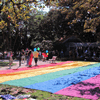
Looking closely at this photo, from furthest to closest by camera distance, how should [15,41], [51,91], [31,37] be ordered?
[31,37]
[15,41]
[51,91]

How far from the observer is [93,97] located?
19.7 ft

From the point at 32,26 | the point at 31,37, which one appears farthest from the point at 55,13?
the point at 31,37

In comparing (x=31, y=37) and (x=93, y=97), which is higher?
(x=31, y=37)

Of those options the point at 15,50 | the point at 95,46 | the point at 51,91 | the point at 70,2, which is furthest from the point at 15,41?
the point at 51,91

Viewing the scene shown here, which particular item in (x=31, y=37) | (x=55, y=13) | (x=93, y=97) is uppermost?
(x=55, y=13)

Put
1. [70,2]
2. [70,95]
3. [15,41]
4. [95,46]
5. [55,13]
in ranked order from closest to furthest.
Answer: [70,95]
[95,46]
[70,2]
[55,13]
[15,41]

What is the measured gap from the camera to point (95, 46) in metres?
30.3

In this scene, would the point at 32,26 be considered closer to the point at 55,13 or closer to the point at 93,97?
the point at 55,13

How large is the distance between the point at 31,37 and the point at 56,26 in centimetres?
1044

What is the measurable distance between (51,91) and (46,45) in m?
24.2

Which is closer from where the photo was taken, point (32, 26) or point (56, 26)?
point (56, 26)

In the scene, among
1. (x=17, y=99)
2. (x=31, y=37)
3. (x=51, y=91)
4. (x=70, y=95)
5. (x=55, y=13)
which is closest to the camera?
(x=17, y=99)

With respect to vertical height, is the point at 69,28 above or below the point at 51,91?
above

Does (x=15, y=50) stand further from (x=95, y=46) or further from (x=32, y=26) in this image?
(x=95, y=46)
